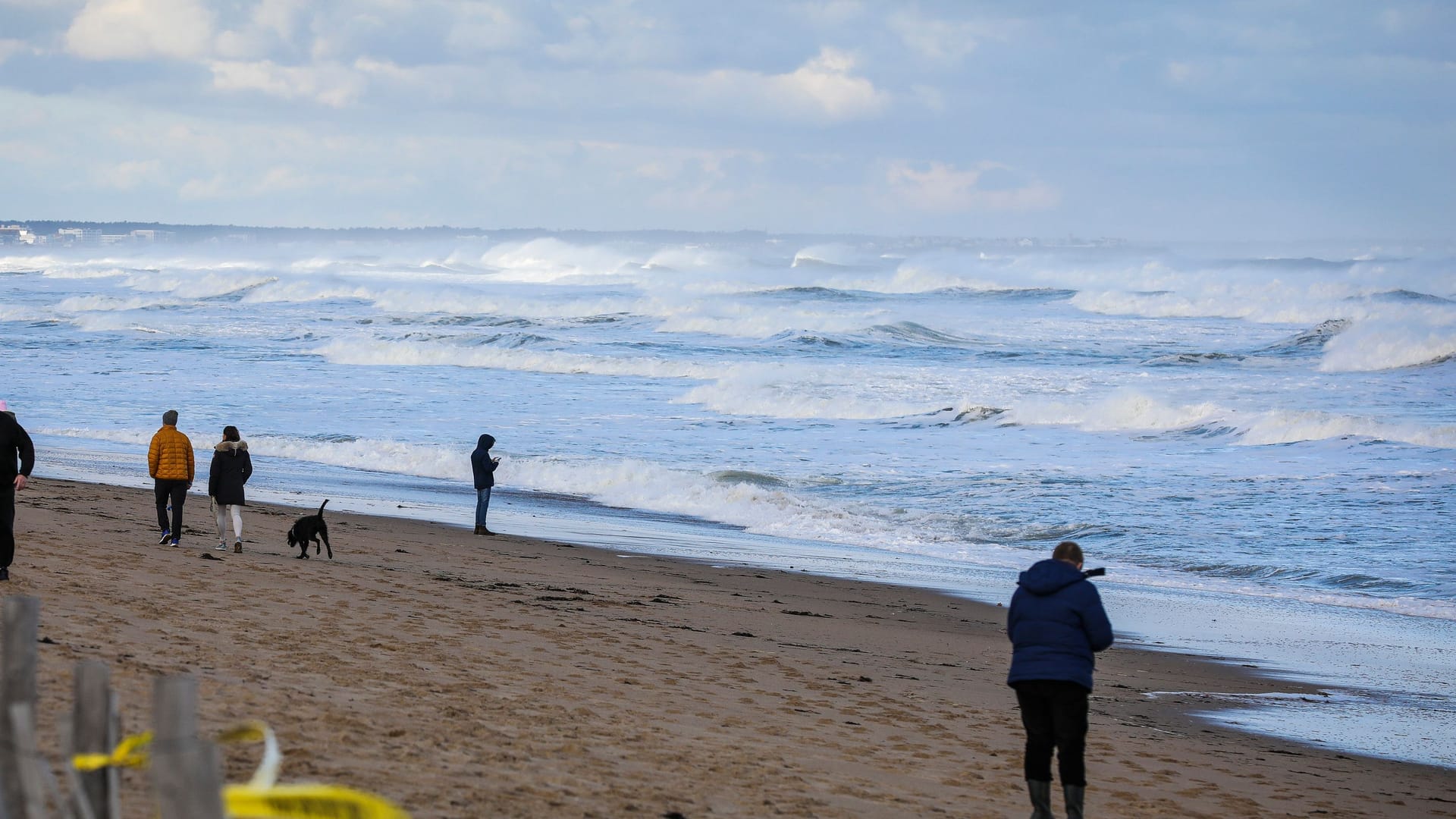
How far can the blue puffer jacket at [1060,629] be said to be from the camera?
5.44 meters

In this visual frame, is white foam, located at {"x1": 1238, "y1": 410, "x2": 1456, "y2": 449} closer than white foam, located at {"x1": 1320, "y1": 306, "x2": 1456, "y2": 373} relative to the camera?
Yes

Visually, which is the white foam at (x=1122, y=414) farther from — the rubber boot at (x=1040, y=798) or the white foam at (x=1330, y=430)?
the rubber boot at (x=1040, y=798)

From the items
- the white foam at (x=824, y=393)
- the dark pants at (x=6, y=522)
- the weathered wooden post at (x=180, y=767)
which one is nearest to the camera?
the weathered wooden post at (x=180, y=767)

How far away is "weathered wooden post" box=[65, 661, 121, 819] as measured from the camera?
2.68m

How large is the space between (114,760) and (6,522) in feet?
23.2

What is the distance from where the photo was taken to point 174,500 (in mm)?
11914

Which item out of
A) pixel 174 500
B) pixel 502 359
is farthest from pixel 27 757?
pixel 502 359

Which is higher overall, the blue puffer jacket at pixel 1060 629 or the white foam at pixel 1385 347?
the white foam at pixel 1385 347

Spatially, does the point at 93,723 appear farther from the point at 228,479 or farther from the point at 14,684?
the point at 228,479

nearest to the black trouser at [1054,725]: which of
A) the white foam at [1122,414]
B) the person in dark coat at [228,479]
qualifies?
the person in dark coat at [228,479]

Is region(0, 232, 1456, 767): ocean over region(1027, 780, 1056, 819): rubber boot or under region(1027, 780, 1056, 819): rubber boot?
over

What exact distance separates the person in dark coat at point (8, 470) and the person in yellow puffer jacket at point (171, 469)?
2.75 meters

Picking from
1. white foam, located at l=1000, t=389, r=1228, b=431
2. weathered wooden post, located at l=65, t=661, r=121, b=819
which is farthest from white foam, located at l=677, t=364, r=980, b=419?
weathered wooden post, located at l=65, t=661, r=121, b=819

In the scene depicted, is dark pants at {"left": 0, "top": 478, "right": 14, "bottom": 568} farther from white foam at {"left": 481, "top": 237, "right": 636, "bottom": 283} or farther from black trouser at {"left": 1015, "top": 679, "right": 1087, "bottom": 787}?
white foam at {"left": 481, "top": 237, "right": 636, "bottom": 283}
